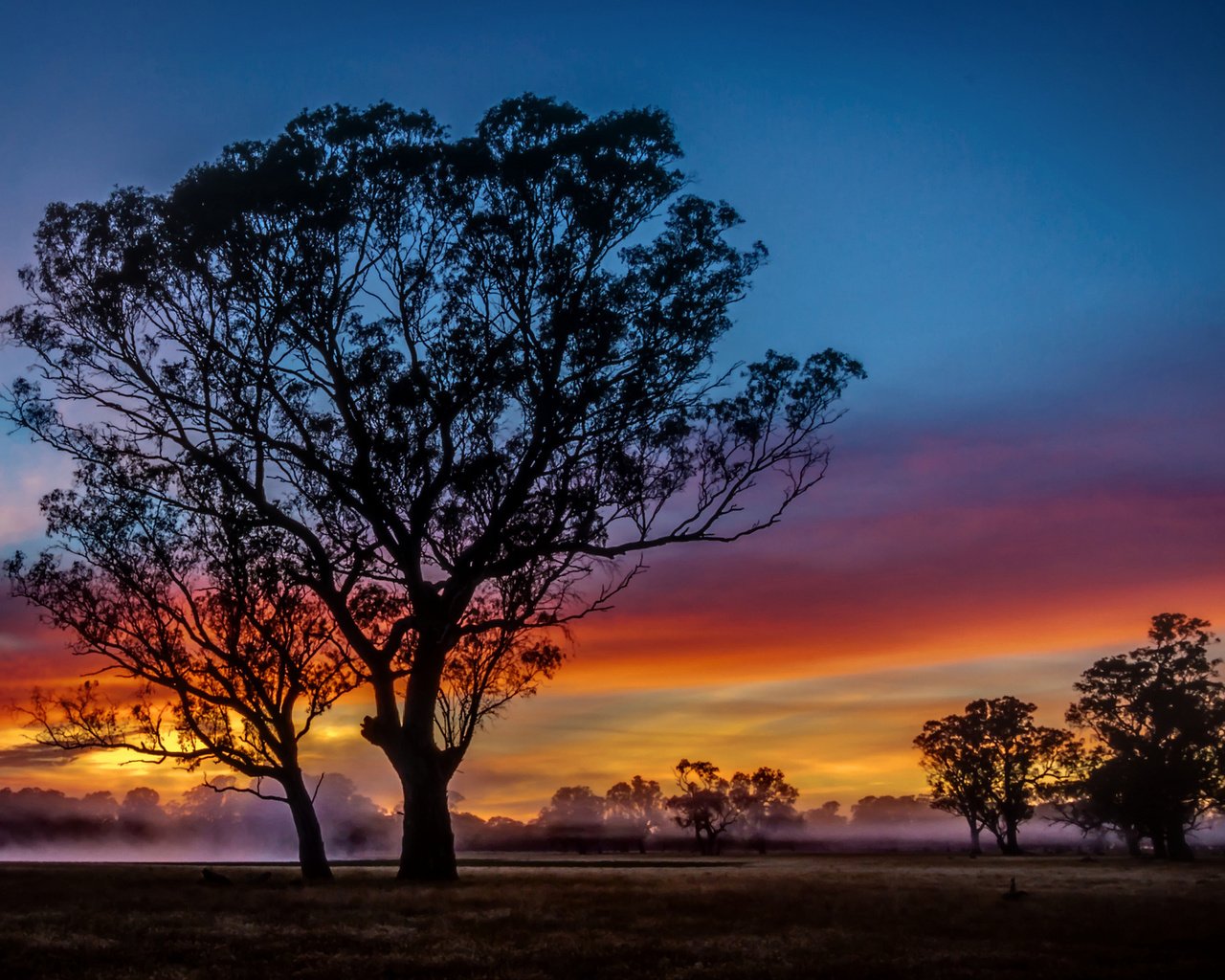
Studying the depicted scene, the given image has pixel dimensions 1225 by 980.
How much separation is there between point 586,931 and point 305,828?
20502 millimetres

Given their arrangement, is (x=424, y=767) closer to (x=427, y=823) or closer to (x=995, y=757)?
(x=427, y=823)

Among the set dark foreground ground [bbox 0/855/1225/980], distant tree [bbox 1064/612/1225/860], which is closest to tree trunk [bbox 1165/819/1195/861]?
distant tree [bbox 1064/612/1225/860]

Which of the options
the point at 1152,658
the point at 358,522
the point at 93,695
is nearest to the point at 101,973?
the point at 358,522

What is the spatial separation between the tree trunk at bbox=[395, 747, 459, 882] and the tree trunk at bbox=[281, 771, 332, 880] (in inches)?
158

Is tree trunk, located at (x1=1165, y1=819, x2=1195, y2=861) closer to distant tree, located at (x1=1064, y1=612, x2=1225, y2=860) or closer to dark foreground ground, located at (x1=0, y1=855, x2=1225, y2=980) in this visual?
distant tree, located at (x1=1064, y1=612, x2=1225, y2=860)

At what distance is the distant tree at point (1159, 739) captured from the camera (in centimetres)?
6950

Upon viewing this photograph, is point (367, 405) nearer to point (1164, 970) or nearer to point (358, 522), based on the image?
point (358, 522)

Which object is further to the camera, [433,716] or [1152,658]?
[1152,658]

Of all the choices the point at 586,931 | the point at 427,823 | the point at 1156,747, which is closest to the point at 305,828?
the point at 427,823

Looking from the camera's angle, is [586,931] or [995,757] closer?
[586,931]

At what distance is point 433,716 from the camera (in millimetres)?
36500

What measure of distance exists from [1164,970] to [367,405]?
27.8 metres

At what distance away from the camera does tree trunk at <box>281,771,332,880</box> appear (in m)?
37.4

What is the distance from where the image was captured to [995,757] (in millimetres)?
96125
